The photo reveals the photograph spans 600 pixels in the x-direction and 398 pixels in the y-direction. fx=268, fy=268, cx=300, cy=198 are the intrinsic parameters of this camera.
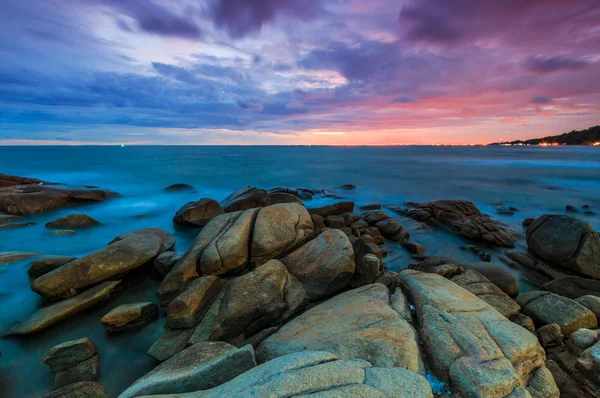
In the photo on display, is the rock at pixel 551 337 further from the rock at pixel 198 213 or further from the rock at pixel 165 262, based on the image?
the rock at pixel 198 213

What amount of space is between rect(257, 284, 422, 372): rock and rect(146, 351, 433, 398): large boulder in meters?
0.67

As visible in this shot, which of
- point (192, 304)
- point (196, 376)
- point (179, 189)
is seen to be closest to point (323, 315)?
point (196, 376)

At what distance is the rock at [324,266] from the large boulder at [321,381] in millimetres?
3897

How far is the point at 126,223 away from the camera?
16.0 metres

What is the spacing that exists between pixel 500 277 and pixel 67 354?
37.1 feet

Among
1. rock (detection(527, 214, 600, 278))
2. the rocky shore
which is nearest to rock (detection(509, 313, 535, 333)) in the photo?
the rocky shore

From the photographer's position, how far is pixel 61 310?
6840 mm

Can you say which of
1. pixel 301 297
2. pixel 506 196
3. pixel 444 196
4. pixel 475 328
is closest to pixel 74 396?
pixel 301 297

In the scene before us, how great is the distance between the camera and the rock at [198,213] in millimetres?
14531

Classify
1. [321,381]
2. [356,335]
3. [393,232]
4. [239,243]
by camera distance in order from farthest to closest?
[393,232]
[239,243]
[356,335]
[321,381]

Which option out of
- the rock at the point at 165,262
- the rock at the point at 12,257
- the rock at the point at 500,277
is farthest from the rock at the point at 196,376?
the rock at the point at 12,257

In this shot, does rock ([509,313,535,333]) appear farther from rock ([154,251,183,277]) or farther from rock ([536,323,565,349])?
rock ([154,251,183,277])

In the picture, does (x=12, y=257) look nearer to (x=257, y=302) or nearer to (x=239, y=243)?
(x=239, y=243)

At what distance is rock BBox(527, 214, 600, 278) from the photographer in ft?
30.7
